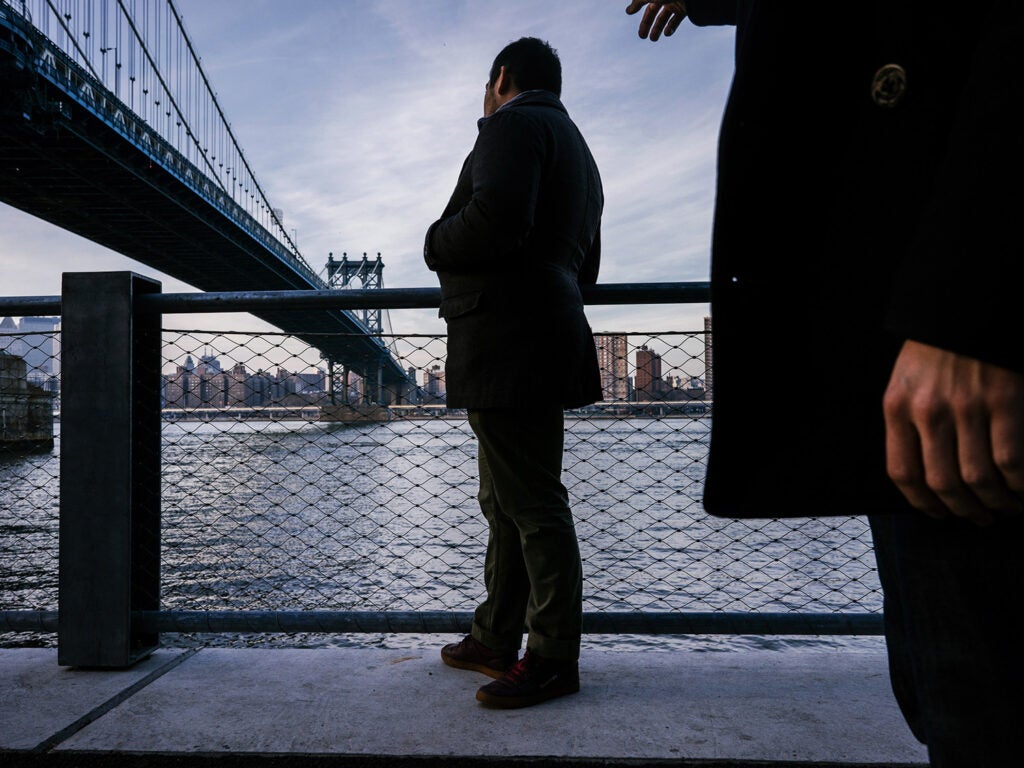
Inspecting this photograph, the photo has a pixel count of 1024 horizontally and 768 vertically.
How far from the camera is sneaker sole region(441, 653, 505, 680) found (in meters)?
1.47

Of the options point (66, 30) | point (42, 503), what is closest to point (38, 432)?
point (66, 30)

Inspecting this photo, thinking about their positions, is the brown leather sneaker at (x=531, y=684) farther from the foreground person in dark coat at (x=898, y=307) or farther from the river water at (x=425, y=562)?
the foreground person in dark coat at (x=898, y=307)

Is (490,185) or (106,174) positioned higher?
(106,174)

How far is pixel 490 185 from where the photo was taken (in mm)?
1296

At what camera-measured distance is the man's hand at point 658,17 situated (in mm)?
1108

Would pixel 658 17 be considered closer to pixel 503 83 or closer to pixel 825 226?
pixel 503 83

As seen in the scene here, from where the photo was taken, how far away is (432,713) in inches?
50.4

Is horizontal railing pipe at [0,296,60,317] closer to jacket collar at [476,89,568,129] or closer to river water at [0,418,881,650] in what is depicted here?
river water at [0,418,881,650]

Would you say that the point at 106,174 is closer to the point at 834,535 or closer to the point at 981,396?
the point at 834,535

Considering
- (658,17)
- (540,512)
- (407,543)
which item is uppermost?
(658,17)

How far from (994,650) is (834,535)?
20.6 ft

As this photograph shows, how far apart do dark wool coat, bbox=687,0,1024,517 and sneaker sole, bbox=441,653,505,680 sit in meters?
1.07

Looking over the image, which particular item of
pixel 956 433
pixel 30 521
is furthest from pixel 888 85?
pixel 30 521

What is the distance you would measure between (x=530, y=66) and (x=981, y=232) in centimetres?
128
